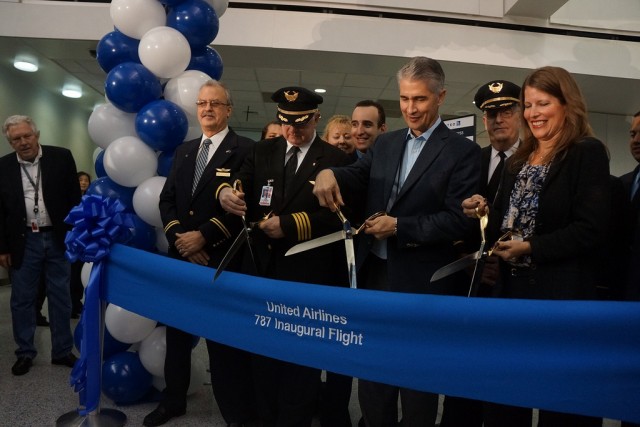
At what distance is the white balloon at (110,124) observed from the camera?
2.71 metres

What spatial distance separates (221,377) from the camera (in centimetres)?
221

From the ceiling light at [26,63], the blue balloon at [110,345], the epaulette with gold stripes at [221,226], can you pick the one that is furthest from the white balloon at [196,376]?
the ceiling light at [26,63]

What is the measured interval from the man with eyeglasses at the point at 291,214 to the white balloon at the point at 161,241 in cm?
80

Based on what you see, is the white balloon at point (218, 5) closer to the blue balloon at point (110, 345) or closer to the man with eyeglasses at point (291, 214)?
the man with eyeglasses at point (291, 214)

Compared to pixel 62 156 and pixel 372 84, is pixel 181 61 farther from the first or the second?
pixel 372 84

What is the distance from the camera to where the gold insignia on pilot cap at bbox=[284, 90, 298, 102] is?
1.98 m

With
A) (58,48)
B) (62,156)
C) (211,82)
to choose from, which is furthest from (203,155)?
(58,48)

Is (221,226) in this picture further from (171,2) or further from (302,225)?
(171,2)

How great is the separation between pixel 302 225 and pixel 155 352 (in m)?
1.21

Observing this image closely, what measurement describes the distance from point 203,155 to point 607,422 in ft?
8.39

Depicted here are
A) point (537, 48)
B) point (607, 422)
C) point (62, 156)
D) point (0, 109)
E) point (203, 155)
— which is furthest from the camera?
point (0, 109)

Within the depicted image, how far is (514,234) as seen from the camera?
4.93 ft

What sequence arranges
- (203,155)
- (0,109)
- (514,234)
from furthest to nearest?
1. (0,109)
2. (203,155)
3. (514,234)

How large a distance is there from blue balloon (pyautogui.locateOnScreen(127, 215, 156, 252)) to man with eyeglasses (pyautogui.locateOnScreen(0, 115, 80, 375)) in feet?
2.71
